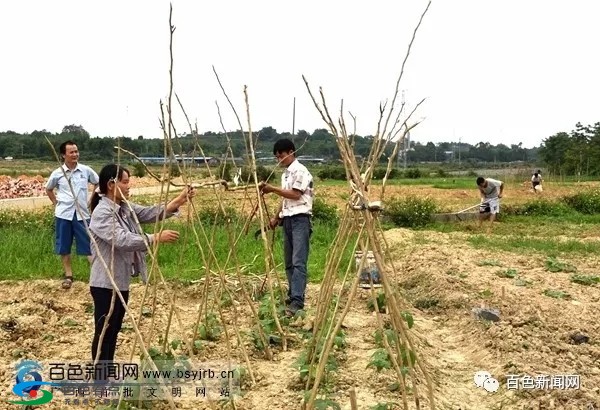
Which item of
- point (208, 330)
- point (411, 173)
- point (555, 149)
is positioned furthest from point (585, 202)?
point (555, 149)

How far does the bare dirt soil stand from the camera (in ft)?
11.3

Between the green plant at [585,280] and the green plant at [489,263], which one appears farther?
the green plant at [489,263]

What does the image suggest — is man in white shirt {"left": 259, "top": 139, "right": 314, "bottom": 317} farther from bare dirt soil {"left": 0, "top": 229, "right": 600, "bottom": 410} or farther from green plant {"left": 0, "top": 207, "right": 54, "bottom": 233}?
green plant {"left": 0, "top": 207, "right": 54, "bottom": 233}

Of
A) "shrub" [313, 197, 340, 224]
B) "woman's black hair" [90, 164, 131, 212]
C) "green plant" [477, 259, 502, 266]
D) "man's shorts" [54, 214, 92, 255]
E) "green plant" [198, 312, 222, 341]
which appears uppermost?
"woman's black hair" [90, 164, 131, 212]

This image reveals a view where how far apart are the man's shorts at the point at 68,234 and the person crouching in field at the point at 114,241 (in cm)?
233

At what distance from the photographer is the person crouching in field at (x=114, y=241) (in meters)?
3.09

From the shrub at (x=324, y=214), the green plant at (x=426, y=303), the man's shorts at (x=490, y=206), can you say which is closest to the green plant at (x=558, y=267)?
the green plant at (x=426, y=303)

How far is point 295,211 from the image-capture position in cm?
457

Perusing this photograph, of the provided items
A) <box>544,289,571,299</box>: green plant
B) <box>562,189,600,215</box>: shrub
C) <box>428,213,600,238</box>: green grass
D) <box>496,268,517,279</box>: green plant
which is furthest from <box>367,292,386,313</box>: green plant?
<box>562,189,600,215</box>: shrub

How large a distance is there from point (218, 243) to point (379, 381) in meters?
4.62

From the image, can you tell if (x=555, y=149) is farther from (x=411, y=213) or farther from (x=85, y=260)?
(x=85, y=260)

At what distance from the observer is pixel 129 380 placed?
313cm

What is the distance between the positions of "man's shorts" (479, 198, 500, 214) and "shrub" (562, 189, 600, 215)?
15.1 ft

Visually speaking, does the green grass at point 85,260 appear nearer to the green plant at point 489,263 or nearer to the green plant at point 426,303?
the green plant at point 426,303
